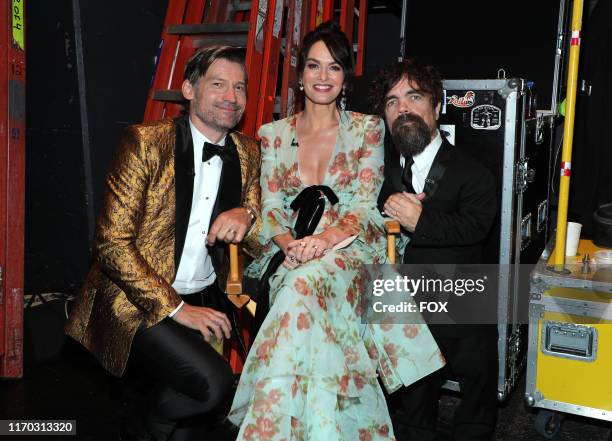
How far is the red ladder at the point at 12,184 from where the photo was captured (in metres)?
2.78

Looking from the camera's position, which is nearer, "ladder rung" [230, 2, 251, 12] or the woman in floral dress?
the woman in floral dress

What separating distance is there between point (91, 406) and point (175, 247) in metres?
0.98

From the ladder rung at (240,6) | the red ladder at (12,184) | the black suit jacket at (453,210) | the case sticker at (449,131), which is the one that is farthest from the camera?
the ladder rung at (240,6)

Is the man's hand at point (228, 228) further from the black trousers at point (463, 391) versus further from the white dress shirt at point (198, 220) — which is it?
the black trousers at point (463, 391)

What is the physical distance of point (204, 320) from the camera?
210cm

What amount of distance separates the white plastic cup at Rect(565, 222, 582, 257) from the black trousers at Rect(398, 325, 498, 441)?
1.57 ft

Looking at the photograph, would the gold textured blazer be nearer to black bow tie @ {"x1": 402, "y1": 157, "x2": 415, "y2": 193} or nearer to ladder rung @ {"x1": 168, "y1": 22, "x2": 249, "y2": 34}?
black bow tie @ {"x1": 402, "y1": 157, "x2": 415, "y2": 193}

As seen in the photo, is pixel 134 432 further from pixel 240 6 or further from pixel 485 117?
pixel 240 6

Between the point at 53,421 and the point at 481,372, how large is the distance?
1.69 meters

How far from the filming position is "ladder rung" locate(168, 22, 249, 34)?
304cm

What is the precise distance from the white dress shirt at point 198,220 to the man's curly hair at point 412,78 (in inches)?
27.6

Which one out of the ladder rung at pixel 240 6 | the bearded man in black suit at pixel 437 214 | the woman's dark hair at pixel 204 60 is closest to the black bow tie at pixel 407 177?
the bearded man in black suit at pixel 437 214

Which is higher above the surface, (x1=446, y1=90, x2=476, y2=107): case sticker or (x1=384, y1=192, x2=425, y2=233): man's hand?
(x1=446, y1=90, x2=476, y2=107): case sticker

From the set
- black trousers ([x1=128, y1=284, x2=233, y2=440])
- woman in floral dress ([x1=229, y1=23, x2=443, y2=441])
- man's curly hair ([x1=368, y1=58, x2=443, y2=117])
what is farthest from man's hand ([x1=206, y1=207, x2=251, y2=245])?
man's curly hair ([x1=368, y1=58, x2=443, y2=117])
